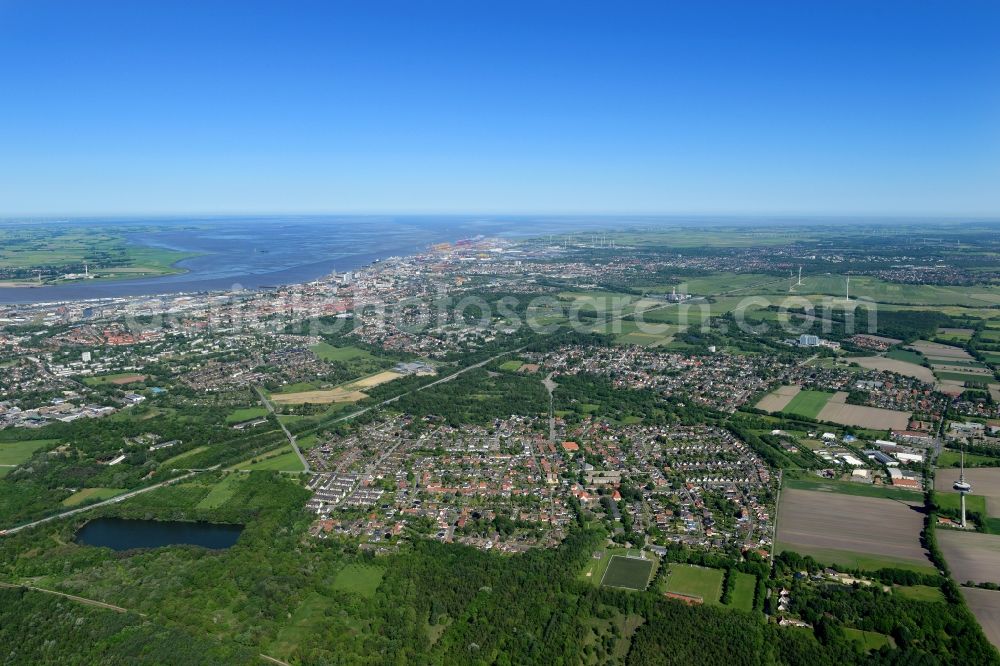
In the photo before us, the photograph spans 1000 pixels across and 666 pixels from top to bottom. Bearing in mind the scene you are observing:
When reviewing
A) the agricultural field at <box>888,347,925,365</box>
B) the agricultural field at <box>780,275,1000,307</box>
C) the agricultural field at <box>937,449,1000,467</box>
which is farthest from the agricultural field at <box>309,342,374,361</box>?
the agricultural field at <box>780,275,1000,307</box>

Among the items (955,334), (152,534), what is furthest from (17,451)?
(955,334)

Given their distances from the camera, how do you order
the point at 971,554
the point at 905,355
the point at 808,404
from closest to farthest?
the point at 971,554 < the point at 808,404 < the point at 905,355

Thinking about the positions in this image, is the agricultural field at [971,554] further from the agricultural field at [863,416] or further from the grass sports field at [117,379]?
the grass sports field at [117,379]

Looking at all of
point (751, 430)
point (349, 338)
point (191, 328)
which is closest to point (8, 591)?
point (751, 430)

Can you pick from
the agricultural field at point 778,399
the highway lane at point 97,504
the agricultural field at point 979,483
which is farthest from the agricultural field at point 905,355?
the highway lane at point 97,504

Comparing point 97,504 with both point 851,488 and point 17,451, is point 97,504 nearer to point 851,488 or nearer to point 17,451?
point 17,451

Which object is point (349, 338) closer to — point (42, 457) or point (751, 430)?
point (42, 457)

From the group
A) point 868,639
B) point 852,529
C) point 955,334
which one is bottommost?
point 868,639
